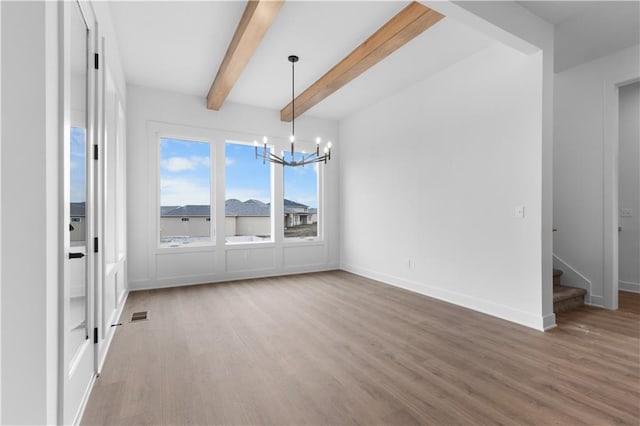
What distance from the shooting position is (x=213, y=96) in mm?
4793

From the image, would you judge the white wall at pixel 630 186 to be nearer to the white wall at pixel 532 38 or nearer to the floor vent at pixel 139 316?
the white wall at pixel 532 38

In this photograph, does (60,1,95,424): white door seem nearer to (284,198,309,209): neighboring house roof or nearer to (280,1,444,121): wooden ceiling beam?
(280,1,444,121): wooden ceiling beam

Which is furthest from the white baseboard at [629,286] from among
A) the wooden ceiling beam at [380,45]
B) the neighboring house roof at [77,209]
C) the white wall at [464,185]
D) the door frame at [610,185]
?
the neighboring house roof at [77,209]

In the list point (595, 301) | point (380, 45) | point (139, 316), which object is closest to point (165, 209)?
point (139, 316)

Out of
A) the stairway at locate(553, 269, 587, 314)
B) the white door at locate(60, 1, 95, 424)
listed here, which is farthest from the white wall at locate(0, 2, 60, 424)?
the stairway at locate(553, 269, 587, 314)

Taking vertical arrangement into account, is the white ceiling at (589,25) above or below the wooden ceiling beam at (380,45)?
above

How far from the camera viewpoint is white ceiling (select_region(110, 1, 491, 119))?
305 centimetres

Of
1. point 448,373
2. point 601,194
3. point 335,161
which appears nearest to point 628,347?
point 448,373

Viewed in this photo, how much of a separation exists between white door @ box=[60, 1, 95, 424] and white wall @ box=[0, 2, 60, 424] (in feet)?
0.67

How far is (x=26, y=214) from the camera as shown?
1.23 m

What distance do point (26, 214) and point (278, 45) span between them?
10.5 ft

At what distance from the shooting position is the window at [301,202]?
6.20 m

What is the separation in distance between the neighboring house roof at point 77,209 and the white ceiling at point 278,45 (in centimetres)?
217

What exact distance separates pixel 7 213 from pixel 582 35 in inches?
201
